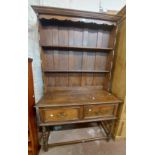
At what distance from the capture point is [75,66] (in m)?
1.76

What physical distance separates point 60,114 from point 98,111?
527 millimetres

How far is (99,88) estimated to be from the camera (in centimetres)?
192

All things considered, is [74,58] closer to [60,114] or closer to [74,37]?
[74,37]

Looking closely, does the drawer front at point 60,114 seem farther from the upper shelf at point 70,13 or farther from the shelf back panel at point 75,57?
the upper shelf at point 70,13

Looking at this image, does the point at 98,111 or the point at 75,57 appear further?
the point at 75,57

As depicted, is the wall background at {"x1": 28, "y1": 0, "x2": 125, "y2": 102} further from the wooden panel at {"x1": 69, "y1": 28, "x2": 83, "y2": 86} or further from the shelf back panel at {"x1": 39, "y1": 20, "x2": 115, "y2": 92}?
the wooden panel at {"x1": 69, "y1": 28, "x2": 83, "y2": 86}

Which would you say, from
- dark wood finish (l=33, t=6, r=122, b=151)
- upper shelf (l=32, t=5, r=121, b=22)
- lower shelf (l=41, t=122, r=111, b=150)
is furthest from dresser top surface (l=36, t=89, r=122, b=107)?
upper shelf (l=32, t=5, r=121, b=22)

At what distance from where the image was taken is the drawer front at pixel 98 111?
1.42 metres

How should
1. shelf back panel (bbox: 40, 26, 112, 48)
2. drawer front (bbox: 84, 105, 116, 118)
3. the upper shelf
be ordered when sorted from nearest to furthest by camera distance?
the upper shelf, drawer front (bbox: 84, 105, 116, 118), shelf back panel (bbox: 40, 26, 112, 48)

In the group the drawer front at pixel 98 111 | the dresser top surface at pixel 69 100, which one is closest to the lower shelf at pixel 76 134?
the drawer front at pixel 98 111

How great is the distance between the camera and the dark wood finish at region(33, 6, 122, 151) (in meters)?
1.33

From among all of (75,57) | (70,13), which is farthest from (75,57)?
(70,13)
